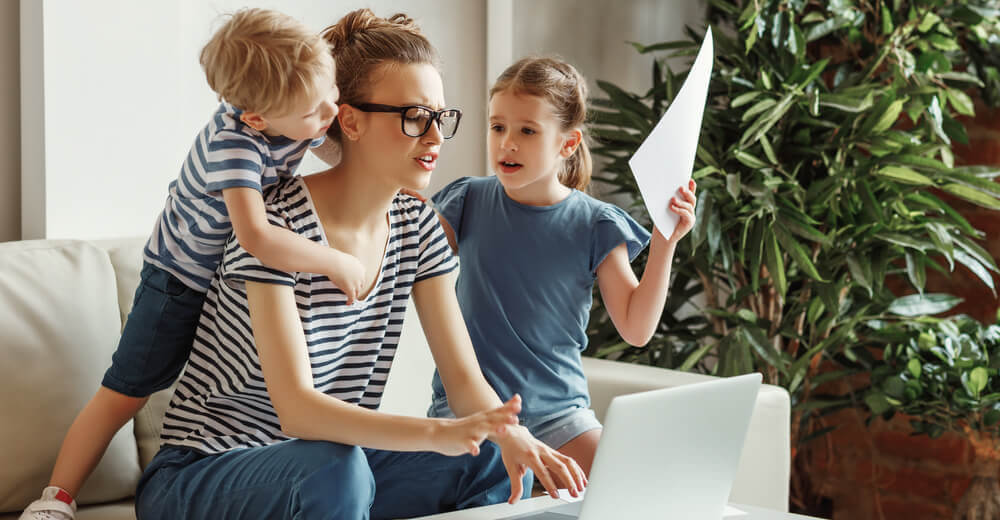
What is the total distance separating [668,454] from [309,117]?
58cm

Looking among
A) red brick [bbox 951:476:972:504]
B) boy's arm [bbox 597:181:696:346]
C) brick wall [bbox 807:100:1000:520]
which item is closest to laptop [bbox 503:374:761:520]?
boy's arm [bbox 597:181:696:346]

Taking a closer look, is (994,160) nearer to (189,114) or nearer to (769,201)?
(769,201)

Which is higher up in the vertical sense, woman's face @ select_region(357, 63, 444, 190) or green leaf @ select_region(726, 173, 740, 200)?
woman's face @ select_region(357, 63, 444, 190)

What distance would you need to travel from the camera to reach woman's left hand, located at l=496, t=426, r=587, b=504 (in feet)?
3.73

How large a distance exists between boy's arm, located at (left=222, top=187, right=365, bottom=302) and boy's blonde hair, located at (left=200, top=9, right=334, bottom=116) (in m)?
0.11

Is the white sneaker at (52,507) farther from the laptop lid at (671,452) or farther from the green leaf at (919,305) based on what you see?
the green leaf at (919,305)

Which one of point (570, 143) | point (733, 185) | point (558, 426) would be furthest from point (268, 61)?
point (733, 185)

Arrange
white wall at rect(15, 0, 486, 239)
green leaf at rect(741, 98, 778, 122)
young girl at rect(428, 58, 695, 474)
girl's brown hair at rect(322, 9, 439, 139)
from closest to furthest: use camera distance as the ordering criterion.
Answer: girl's brown hair at rect(322, 9, 439, 139), young girl at rect(428, 58, 695, 474), white wall at rect(15, 0, 486, 239), green leaf at rect(741, 98, 778, 122)

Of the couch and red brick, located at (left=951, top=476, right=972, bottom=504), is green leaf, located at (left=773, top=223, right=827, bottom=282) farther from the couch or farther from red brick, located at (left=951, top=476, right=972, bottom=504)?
the couch

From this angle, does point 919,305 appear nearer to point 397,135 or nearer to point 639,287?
point 639,287

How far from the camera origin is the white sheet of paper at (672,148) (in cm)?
119

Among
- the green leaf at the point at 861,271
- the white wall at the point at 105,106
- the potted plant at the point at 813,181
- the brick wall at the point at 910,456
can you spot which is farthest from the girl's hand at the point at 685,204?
the brick wall at the point at 910,456

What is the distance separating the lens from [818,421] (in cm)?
311

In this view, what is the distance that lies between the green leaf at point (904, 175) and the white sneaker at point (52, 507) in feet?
6.10
